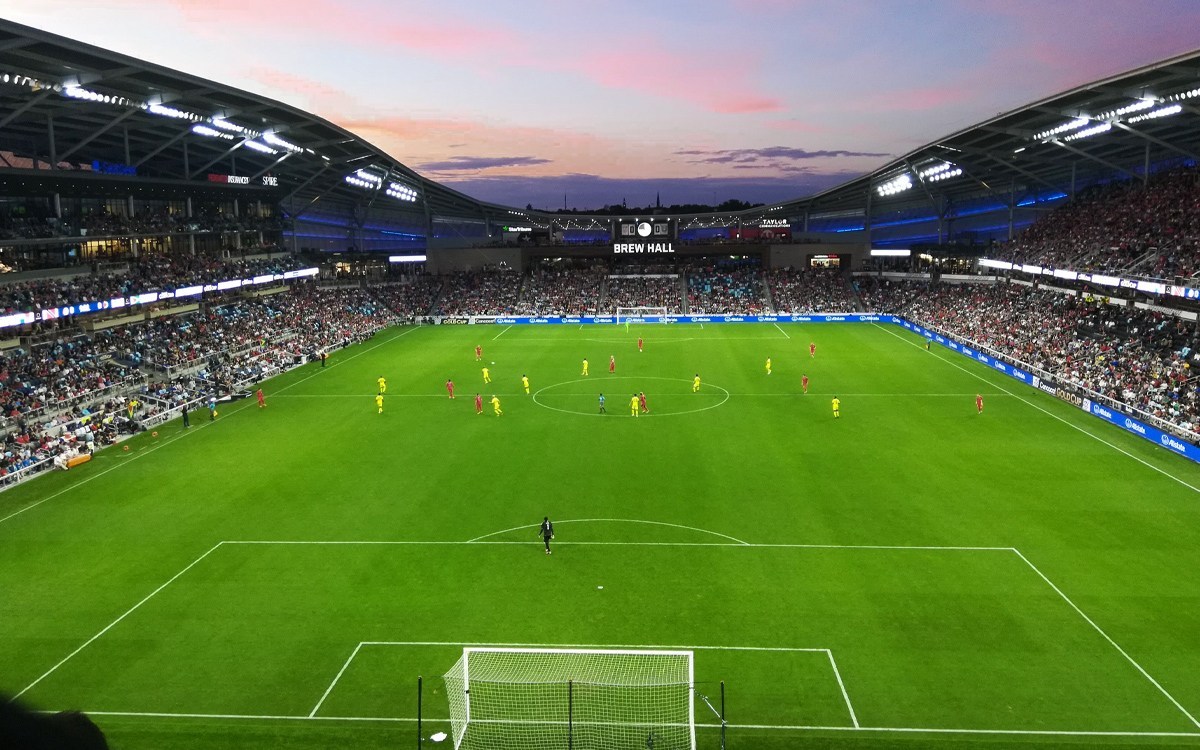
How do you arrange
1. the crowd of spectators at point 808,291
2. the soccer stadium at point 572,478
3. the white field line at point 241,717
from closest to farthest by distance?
the white field line at point 241,717 → the soccer stadium at point 572,478 → the crowd of spectators at point 808,291

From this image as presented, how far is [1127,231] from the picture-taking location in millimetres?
48625

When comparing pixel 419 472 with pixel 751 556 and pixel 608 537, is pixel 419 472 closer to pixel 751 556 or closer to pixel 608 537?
pixel 608 537

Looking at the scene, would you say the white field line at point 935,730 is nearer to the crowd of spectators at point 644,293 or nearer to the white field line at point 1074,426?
the white field line at point 1074,426

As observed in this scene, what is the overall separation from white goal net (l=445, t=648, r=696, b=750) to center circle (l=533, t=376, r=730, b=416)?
22059mm

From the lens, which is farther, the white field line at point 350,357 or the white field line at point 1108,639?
the white field line at point 350,357

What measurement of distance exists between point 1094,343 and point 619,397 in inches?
1059

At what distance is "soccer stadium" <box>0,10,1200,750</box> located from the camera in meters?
15.8

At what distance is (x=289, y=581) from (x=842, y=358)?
4195 centimetres

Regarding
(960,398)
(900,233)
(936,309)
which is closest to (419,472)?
(960,398)

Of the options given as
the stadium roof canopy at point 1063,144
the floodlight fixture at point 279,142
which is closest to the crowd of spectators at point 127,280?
the floodlight fixture at point 279,142

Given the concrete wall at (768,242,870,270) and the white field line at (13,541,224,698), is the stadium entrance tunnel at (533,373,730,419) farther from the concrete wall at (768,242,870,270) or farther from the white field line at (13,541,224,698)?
the concrete wall at (768,242,870,270)

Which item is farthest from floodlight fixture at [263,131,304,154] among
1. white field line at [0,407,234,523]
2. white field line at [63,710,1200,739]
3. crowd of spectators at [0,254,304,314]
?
white field line at [63,710,1200,739]

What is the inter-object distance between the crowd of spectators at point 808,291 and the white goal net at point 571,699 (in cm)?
6714

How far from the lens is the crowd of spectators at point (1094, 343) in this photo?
34.9 meters
